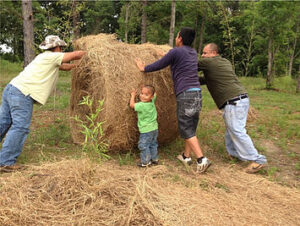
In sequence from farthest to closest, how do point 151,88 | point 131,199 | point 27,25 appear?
1. point 27,25
2. point 151,88
3. point 131,199

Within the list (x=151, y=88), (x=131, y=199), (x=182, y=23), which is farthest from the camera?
(x=182, y=23)

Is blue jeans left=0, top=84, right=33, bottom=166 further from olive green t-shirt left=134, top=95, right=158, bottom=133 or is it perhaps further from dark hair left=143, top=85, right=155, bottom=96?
dark hair left=143, top=85, right=155, bottom=96

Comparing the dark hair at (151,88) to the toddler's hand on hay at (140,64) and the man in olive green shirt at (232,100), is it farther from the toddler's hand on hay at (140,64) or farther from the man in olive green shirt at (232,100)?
the man in olive green shirt at (232,100)

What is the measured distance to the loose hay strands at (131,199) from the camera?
278 cm

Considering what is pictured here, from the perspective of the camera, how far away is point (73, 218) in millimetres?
Answer: 2754

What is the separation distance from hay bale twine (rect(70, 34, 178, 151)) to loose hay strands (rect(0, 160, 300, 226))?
0.85 metres

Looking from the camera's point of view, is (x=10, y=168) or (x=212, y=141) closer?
(x=10, y=168)

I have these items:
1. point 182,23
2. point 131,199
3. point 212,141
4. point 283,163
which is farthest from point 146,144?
point 182,23

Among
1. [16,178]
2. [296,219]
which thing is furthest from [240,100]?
[16,178]

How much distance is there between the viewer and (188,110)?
4.12 m

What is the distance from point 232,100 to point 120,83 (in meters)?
1.75

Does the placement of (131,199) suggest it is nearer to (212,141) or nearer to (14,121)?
(14,121)

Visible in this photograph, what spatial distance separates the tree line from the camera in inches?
318

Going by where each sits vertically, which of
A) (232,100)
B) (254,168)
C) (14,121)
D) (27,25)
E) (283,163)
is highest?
(27,25)
